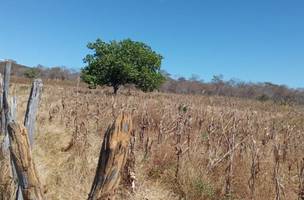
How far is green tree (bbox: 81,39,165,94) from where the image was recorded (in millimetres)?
29578

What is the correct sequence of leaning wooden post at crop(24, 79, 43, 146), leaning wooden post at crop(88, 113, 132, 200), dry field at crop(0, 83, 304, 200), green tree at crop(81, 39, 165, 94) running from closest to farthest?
1. leaning wooden post at crop(88, 113, 132, 200)
2. dry field at crop(0, 83, 304, 200)
3. leaning wooden post at crop(24, 79, 43, 146)
4. green tree at crop(81, 39, 165, 94)

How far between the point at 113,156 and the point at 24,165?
3.44 ft

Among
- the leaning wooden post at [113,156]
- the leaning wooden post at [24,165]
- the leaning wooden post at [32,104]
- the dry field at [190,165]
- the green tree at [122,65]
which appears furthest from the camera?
the green tree at [122,65]

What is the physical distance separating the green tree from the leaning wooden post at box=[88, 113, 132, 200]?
1042 inches

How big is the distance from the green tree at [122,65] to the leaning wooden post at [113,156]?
2647cm

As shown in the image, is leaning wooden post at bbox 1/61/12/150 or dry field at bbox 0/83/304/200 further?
leaning wooden post at bbox 1/61/12/150

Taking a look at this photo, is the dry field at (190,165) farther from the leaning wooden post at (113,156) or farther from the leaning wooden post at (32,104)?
the leaning wooden post at (113,156)

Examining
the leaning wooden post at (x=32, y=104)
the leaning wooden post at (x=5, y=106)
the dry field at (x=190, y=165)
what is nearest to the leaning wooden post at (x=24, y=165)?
the dry field at (x=190, y=165)

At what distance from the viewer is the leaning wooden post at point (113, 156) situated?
103 inches

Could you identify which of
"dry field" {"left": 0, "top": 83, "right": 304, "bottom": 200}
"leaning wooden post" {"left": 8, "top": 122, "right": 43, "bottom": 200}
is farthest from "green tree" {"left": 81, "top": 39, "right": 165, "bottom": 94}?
"leaning wooden post" {"left": 8, "top": 122, "right": 43, "bottom": 200}

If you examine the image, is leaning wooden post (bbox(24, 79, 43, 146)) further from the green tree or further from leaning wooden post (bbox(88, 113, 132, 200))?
the green tree

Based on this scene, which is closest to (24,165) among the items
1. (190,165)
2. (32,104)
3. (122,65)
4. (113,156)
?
(113,156)

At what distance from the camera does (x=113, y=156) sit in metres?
2.61

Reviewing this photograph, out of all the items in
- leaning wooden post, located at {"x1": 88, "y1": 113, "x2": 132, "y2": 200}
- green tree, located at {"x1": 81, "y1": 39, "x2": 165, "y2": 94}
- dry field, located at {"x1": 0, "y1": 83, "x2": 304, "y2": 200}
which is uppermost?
green tree, located at {"x1": 81, "y1": 39, "x2": 165, "y2": 94}
